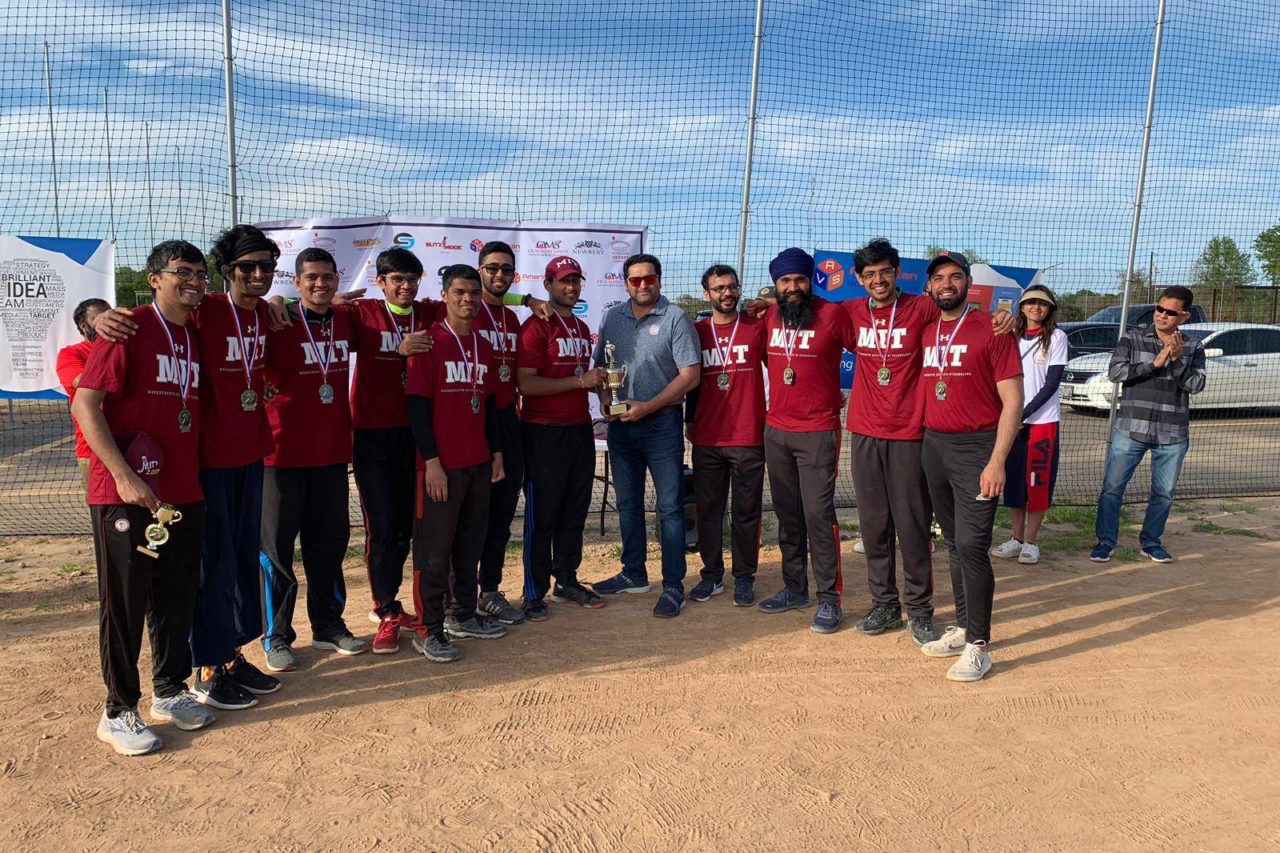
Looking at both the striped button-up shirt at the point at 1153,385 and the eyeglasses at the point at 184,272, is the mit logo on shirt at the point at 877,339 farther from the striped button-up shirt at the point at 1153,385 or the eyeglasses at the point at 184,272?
the eyeglasses at the point at 184,272

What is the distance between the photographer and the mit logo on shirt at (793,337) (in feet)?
17.1

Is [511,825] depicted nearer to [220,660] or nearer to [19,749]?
[220,660]

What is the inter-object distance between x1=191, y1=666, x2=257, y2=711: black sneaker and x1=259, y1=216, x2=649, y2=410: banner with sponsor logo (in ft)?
10.3

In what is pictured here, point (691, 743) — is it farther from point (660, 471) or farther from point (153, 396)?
point (153, 396)

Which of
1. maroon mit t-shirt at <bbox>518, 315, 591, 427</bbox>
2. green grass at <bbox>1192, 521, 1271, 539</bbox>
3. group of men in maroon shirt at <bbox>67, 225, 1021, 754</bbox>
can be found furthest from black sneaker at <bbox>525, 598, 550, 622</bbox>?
green grass at <bbox>1192, 521, 1271, 539</bbox>

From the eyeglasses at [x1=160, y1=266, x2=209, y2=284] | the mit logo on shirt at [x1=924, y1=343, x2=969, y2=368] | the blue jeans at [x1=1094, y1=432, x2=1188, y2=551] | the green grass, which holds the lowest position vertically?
the green grass

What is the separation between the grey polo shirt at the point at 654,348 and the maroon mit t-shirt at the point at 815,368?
569mm

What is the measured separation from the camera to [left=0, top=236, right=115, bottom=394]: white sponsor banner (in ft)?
19.9

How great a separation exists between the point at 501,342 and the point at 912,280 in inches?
156

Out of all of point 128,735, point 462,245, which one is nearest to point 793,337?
point 462,245

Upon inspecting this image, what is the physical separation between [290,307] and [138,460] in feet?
4.36

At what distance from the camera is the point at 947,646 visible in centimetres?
488

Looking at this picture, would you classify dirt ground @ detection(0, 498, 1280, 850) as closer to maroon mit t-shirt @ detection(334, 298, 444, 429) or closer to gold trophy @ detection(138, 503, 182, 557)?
gold trophy @ detection(138, 503, 182, 557)

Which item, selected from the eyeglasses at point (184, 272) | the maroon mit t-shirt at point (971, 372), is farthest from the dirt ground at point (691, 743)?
the eyeglasses at point (184, 272)
